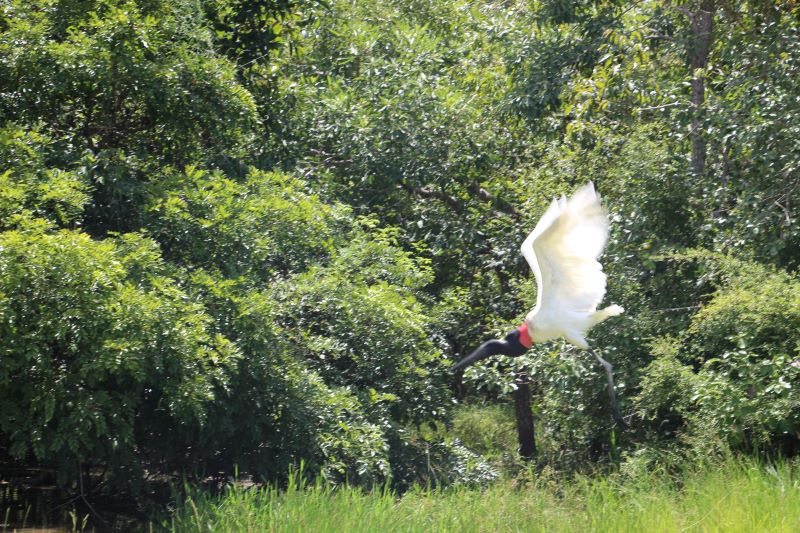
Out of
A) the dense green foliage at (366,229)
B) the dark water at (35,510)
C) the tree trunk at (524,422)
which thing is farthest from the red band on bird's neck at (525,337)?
the dark water at (35,510)

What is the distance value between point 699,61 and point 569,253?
329 centimetres

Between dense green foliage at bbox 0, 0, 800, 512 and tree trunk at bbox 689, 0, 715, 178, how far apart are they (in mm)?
34

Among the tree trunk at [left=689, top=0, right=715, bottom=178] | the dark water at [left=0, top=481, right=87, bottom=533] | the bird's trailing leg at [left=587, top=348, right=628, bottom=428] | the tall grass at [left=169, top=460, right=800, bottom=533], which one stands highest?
the tree trunk at [left=689, top=0, right=715, bottom=178]

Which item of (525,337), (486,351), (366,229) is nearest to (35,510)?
(486,351)

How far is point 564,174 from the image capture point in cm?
839

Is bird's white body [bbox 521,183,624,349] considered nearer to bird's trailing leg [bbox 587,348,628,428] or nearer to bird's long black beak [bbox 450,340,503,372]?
bird's long black beak [bbox 450,340,503,372]

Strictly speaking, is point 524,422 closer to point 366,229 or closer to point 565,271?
point 366,229

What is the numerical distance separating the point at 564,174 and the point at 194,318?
3961 mm

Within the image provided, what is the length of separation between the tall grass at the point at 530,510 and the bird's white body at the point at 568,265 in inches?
44.9

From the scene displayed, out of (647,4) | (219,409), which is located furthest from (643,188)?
(219,409)

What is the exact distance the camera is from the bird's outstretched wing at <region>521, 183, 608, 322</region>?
5.79 m

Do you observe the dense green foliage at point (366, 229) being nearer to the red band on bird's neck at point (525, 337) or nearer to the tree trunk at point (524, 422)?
the tree trunk at point (524, 422)

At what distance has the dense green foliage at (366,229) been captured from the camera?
5.70 metres

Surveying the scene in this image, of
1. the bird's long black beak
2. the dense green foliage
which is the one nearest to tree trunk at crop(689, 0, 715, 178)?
the dense green foliage
